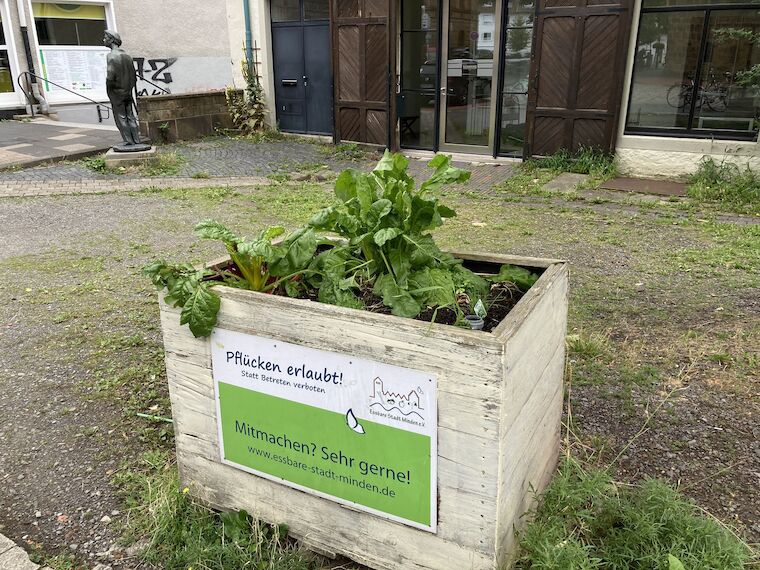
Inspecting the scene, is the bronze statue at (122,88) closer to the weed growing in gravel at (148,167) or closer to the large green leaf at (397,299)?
the weed growing in gravel at (148,167)

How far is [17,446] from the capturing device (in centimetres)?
303

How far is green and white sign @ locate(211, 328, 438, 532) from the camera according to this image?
1.98 metres

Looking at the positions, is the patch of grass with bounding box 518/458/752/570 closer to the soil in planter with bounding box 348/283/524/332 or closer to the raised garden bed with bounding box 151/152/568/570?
the raised garden bed with bounding box 151/152/568/570

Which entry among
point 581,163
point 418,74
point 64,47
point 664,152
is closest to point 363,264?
point 581,163

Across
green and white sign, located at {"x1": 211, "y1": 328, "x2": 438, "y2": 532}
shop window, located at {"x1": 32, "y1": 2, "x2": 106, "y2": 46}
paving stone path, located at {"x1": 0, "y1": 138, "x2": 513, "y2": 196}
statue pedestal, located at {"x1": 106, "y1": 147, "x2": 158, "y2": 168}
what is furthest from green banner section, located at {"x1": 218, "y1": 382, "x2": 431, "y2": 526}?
shop window, located at {"x1": 32, "y1": 2, "x2": 106, "y2": 46}

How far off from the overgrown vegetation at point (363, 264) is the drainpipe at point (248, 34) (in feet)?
38.1

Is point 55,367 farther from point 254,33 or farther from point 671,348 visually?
point 254,33

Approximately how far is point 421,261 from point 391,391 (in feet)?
1.86

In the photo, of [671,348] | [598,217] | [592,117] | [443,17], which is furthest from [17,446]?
[443,17]

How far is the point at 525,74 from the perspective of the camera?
10102mm

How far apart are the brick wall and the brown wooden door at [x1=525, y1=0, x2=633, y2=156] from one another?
6747mm

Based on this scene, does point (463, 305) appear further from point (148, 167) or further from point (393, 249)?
point (148, 167)

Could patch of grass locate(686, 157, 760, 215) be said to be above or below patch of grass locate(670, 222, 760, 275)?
above

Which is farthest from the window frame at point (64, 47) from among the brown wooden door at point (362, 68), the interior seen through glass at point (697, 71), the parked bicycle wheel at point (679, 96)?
the parked bicycle wheel at point (679, 96)
